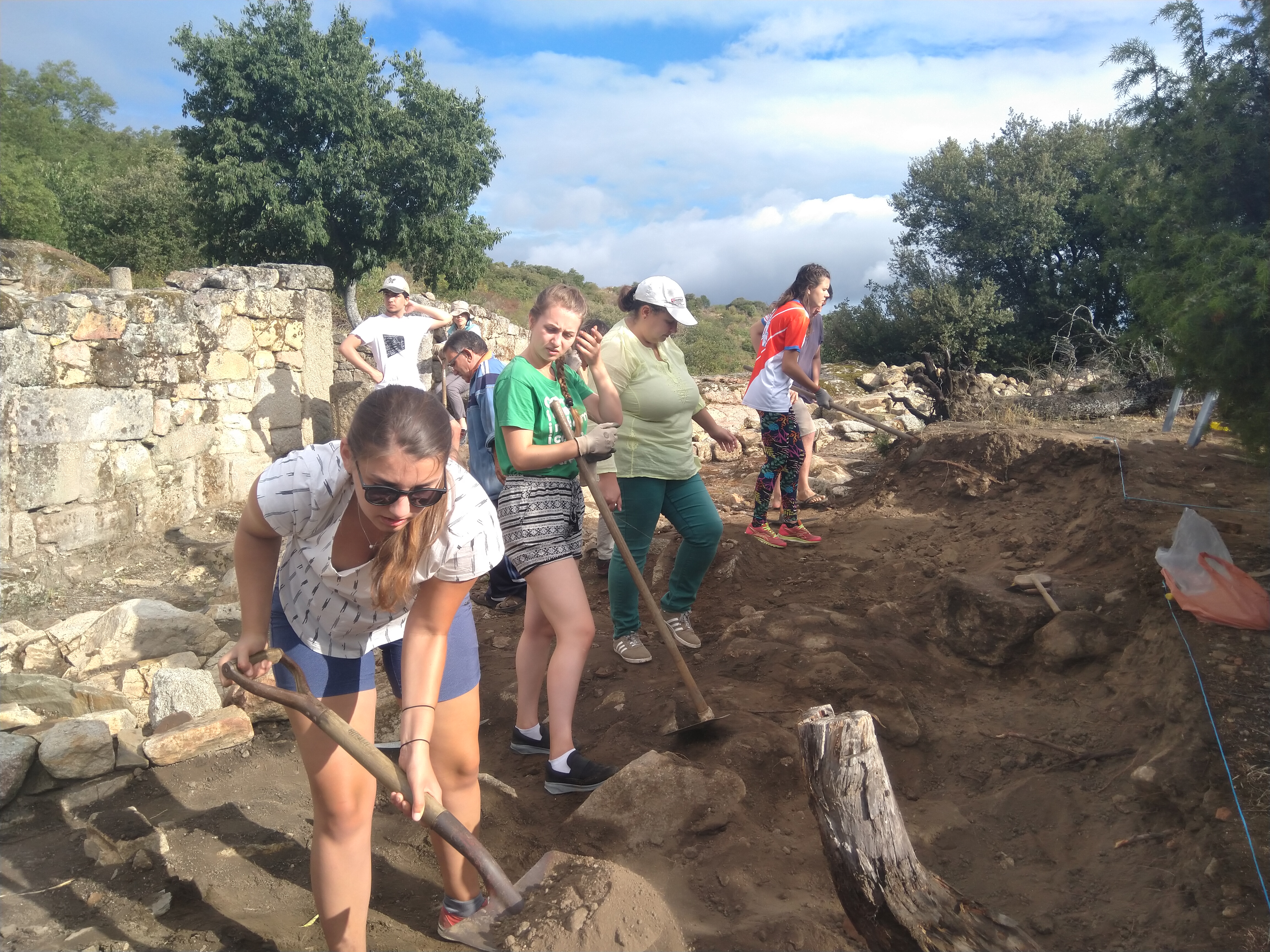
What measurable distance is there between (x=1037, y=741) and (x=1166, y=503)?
2571 mm

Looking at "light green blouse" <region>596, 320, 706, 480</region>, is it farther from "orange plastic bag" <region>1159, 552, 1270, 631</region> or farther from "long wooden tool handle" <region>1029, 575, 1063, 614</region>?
"orange plastic bag" <region>1159, 552, 1270, 631</region>

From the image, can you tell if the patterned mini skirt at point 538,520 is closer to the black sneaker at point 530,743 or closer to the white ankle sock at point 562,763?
the white ankle sock at point 562,763

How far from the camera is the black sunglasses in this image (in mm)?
1896

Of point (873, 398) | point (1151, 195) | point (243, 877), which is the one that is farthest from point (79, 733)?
point (873, 398)

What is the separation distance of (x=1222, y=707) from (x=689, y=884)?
1.97 meters

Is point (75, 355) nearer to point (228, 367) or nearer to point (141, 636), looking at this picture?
point (228, 367)

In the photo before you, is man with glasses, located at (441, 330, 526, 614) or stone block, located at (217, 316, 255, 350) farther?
stone block, located at (217, 316, 255, 350)

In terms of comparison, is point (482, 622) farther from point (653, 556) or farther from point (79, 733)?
point (79, 733)

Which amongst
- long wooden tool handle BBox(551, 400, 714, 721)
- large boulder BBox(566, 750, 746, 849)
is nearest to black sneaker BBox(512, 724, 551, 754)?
large boulder BBox(566, 750, 746, 849)

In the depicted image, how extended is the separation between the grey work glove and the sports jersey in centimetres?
260

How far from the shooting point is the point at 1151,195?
423cm

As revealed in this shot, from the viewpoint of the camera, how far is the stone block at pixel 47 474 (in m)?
5.55

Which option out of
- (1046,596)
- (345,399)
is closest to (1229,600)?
(1046,596)

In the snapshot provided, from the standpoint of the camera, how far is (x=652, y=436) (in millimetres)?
3801
